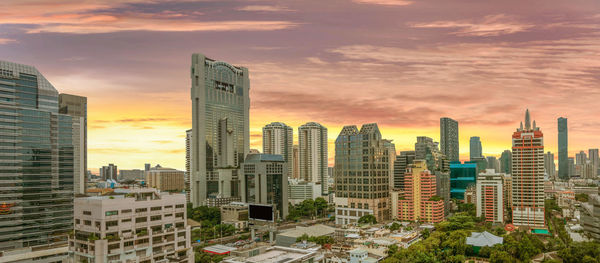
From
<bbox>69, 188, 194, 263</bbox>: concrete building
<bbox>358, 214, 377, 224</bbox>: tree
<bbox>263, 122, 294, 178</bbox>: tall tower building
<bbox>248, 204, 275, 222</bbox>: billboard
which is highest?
<bbox>263, 122, 294, 178</bbox>: tall tower building

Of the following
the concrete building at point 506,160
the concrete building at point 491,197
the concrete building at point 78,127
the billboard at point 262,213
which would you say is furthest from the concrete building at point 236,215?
the concrete building at point 506,160

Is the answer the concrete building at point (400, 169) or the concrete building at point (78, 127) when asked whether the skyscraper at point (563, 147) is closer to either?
the concrete building at point (400, 169)

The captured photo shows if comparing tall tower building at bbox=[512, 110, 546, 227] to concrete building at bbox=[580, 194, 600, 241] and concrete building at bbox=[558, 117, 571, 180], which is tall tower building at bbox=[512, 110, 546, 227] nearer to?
concrete building at bbox=[580, 194, 600, 241]

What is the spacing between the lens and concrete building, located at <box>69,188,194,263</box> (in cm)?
3250

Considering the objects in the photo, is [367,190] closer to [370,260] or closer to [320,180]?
[370,260]

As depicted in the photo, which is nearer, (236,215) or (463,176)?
(236,215)

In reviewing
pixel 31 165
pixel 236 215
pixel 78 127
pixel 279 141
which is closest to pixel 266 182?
pixel 236 215

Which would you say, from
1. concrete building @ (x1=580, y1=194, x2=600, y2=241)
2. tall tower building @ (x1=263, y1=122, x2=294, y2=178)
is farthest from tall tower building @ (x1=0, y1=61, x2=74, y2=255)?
tall tower building @ (x1=263, y1=122, x2=294, y2=178)

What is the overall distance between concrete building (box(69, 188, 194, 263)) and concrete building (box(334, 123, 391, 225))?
51809 millimetres

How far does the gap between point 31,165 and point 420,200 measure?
66.7 meters

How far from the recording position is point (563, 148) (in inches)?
7549

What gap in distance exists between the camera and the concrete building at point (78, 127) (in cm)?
9662

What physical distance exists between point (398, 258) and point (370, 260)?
11.2 ft

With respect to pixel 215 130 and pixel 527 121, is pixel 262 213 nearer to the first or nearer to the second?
pixel 527 121
